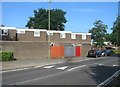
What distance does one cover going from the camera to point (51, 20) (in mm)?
105375

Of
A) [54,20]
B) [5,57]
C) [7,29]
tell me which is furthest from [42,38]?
[54,20]

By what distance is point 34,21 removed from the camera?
365 ft

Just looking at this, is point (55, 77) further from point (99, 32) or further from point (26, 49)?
point (99, 32)

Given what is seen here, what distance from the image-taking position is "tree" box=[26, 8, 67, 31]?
344 feet

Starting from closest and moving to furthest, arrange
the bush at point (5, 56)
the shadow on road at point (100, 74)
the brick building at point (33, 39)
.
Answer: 1. the shadow on road at point (100, 74)
2. the bush at point (5, 56)
3. the brick building at point (33, 39)

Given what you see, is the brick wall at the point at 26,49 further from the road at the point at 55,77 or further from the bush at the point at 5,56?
the road at the point at 55,77

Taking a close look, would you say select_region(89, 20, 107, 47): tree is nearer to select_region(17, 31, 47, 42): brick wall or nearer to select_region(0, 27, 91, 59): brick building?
select_region(0, 27, 91, 59): brick building

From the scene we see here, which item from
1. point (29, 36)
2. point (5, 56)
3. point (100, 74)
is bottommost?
point (100, 74)

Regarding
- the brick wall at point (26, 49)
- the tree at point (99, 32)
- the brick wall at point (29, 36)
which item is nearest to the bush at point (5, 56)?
the brick wall at point (26, 49)

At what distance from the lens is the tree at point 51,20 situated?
10481cm

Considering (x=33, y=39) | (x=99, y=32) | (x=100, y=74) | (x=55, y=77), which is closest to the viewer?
(x=55, y=77)

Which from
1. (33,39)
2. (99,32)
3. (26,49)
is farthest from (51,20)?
(26,49)

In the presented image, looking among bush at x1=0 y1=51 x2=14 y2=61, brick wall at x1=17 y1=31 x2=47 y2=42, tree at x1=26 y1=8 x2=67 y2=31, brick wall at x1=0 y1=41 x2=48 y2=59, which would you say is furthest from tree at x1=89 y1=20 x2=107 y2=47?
bush at x1=0 y1=51 x2=14 y2=61

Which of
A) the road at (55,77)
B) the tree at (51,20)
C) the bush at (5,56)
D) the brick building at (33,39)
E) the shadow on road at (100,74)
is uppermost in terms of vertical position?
the tree at (51,20)
